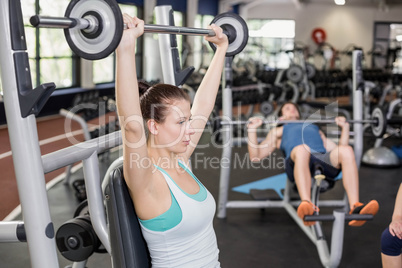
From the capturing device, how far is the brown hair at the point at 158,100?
1104 millimetres

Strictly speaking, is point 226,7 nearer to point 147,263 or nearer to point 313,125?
point 313,125

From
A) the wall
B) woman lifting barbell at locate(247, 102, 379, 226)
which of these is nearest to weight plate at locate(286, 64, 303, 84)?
woman lifting barbell at locate(247, 102, 379, 226)

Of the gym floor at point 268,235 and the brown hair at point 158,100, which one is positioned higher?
the brown hair at point 158,100

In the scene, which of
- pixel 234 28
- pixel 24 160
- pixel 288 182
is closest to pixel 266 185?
pixel 288 182

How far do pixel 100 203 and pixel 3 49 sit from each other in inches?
23.6

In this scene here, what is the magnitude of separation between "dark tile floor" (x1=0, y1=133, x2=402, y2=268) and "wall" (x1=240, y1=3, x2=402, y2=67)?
869 cm

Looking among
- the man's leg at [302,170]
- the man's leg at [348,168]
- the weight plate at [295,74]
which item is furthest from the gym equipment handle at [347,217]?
the weight plate at [295,74]

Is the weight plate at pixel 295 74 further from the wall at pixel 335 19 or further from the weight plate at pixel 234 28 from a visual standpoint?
the wall at pixel 335 19

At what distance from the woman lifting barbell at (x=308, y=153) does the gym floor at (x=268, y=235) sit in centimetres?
21

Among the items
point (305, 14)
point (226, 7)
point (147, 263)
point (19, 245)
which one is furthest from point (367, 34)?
point (147, 263)

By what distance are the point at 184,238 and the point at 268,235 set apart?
160 cm

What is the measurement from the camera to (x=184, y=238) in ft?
3.63

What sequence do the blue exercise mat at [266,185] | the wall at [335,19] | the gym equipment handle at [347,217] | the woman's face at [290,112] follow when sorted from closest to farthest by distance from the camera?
the gym equipment handle at [347,217]
the woman's face at [290,112]
the blue exercise mat at [266,185]
the wall at [335,19]

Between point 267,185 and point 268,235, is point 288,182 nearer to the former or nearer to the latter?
point 268,235
